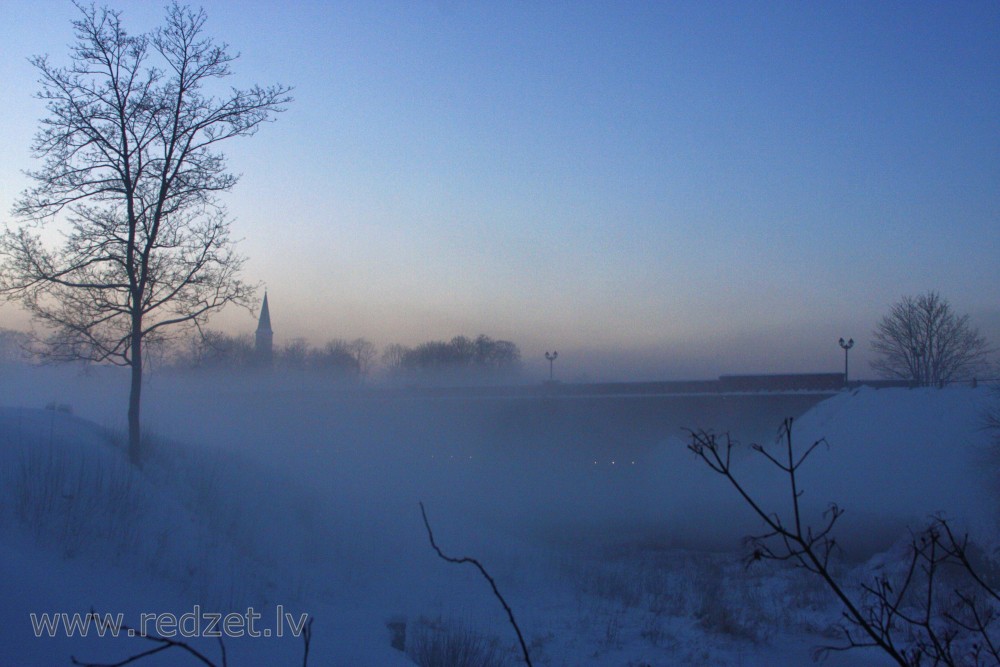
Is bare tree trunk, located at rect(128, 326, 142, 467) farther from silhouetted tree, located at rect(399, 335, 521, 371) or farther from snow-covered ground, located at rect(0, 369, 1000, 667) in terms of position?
silhouetted tree, located at rect(399, 335, 521, 371)

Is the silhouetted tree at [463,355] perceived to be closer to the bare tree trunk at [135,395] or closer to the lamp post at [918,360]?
the lamp post at [918,360]

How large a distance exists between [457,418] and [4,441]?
52.1 metres

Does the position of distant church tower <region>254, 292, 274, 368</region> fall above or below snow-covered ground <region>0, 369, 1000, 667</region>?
above

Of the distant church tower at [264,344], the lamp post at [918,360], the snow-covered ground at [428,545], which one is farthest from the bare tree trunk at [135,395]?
the lamp post at [918,360]

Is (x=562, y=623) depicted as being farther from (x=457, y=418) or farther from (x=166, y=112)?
(x=457, y=418)

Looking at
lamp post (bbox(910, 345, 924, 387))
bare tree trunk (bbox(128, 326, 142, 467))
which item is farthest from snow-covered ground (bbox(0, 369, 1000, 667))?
lamp post (bbox(910, 345, 924, 387))

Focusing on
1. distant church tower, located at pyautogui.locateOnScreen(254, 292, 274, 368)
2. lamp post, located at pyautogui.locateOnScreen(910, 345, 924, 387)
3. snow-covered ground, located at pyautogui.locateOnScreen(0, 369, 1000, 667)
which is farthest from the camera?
distant church tower, located at pyautogui.locateOnScreen(254, 292, 274, 368)

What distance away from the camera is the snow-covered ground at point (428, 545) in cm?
A: 904

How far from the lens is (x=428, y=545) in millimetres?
21656

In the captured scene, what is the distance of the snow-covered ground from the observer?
904 cm

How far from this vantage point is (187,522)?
1290 cm

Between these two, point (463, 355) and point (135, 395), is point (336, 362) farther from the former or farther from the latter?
point (135, 395)

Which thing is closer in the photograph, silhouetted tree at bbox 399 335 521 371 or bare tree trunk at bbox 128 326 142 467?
bare tree trunk at bbox 128 326 142 467

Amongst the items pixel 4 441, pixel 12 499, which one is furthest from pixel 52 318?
pixel 12 499
